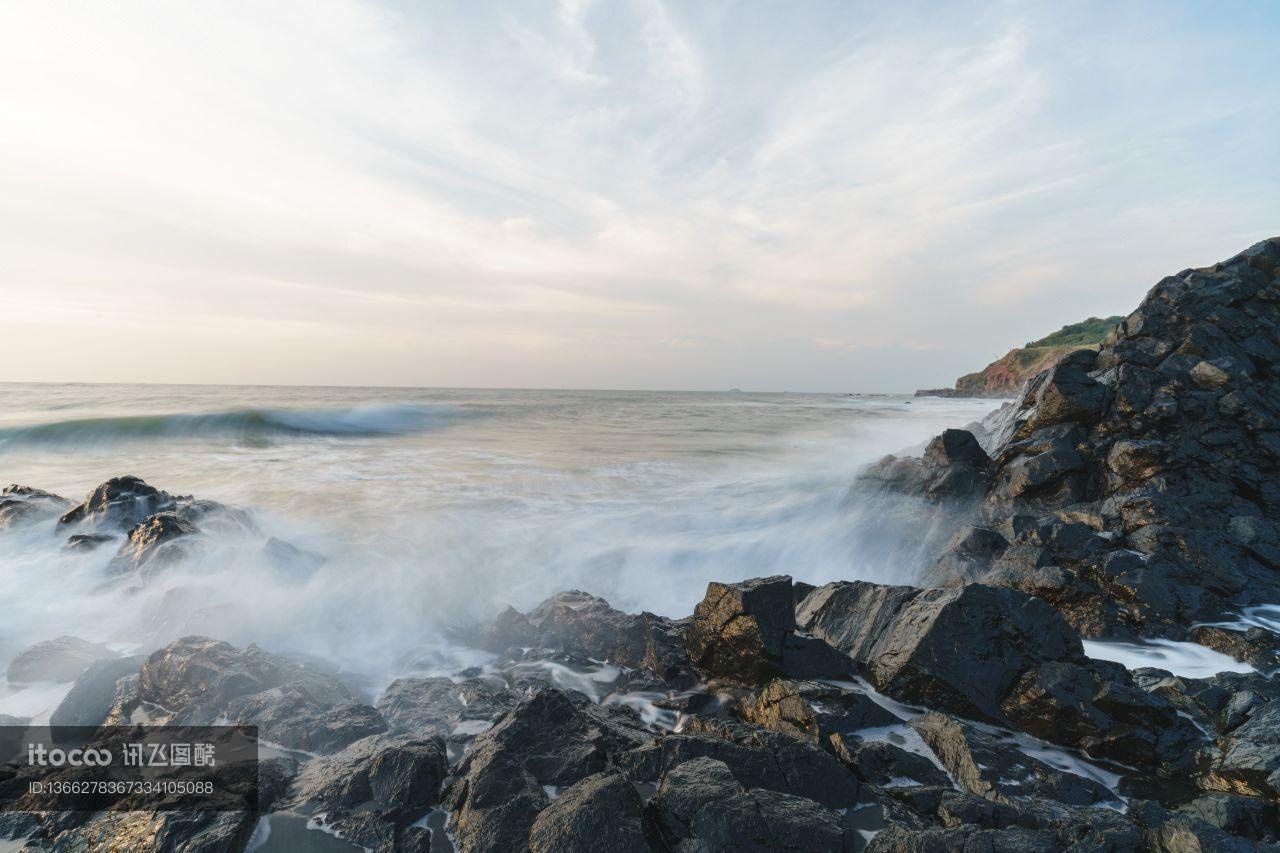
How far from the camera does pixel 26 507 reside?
1085cm

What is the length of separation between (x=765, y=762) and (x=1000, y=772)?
1.58 meters

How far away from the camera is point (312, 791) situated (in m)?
3.77

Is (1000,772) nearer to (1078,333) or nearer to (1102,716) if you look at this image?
(1102,716)

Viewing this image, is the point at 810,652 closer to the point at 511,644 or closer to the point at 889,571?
the point at 511,644

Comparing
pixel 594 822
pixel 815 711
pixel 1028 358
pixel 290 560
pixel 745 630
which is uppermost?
pixel 1028 358

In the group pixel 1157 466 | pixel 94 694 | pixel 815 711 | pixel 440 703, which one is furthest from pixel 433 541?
pixel 1157 466

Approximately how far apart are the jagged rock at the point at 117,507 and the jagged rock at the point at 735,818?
36.8 ft

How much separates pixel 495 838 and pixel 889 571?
23.9 ft

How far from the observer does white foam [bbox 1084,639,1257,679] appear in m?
5.47

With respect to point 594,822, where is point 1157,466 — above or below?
above

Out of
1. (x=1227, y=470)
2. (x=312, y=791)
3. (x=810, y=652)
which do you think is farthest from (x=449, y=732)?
(x=1227, y=470)

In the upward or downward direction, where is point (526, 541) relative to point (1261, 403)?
downward

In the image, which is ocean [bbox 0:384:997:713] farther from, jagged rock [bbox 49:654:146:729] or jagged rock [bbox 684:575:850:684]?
jagged rock [bbox 684:575:850:684]

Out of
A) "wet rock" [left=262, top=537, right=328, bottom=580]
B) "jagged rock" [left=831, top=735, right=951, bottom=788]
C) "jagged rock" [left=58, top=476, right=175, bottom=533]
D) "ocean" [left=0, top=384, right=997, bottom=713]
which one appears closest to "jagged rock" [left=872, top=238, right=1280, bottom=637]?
"ocean" [left=0, top=384, right=997, bottom=713]
